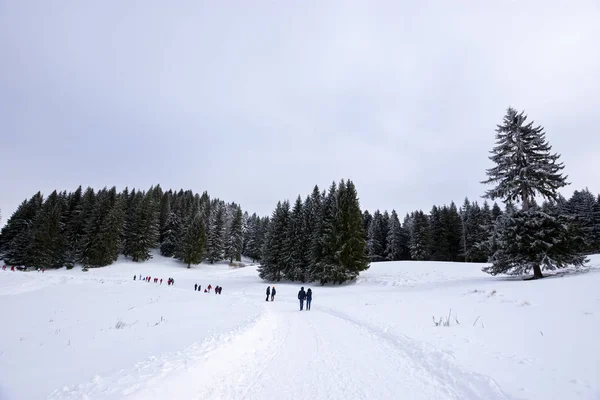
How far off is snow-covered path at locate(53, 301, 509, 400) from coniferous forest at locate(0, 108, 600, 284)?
60.2 ft

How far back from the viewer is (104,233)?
5538 centimetres

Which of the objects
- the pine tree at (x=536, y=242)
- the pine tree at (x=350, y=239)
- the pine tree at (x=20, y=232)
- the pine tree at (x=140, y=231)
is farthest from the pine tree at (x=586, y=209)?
the pine tree at (x=20, y=232)

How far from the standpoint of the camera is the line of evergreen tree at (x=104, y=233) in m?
55.0

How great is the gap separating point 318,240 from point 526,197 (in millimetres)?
23963

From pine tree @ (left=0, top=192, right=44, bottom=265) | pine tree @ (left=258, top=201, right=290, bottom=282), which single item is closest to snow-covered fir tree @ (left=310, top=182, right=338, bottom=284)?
pine tree @ (left=258, top=201, right=290, bottom=282)

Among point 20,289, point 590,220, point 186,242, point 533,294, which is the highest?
point 590,220

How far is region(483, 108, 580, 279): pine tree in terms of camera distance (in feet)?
64.3

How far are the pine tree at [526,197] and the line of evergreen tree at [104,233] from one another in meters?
57.1

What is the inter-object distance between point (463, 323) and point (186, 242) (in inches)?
2418

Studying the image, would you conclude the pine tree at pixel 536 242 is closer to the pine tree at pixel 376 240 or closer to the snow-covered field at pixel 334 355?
the snow-covered field at pixel 334 355

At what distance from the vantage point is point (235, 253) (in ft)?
246

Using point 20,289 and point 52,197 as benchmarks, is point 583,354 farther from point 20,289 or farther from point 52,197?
point 52,197

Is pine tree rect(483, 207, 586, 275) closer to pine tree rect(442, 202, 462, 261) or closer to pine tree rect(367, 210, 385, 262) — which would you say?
pine tree rect(442, 202, 462, 261)

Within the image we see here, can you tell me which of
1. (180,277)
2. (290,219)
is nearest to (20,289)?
(180,277)
